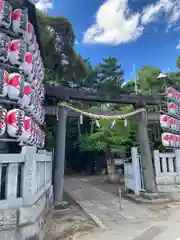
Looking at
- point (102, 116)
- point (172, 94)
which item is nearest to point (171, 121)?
point (172, 94)

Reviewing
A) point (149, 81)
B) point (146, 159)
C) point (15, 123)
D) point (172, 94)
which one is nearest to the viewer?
point (15, 123)

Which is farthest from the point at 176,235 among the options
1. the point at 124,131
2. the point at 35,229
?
the point at 124,131

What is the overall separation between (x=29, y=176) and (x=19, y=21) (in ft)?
15.8

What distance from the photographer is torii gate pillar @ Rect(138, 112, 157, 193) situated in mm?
9664

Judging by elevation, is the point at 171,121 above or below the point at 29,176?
above

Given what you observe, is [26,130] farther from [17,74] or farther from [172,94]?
[172,94]

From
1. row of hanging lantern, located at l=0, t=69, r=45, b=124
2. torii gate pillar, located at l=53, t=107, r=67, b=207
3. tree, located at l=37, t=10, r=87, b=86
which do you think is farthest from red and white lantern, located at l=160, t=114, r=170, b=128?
tree, located at l=37, t=10, r=87, b=86

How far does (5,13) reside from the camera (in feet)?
19.8

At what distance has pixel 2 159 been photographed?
372 centimetres

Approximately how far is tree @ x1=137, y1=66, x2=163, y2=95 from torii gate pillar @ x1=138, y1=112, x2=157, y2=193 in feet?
23.7

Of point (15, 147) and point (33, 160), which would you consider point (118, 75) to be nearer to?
point (15, 147)

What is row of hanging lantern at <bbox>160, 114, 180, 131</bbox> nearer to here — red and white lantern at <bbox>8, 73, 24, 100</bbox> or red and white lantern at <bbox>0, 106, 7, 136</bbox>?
red and white lantern at <bbox>8, 73, 24, 100</bbox>

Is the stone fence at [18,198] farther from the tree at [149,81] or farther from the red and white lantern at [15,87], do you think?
the tree at [149,81]

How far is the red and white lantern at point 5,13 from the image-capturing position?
232 inches
